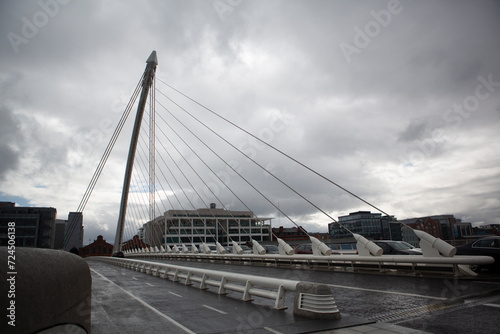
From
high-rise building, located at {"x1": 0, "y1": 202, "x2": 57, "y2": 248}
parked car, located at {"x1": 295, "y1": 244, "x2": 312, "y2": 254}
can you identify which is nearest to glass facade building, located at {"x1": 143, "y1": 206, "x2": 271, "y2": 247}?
high-rise building, located at {"x1": 0, "y1": 202, "x2": 57, "y2": 248}

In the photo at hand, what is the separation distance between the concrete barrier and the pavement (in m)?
2.94

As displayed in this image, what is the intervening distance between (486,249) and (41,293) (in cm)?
1562

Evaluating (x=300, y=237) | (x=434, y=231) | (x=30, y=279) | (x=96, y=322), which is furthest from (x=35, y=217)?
(x=434, y=231)

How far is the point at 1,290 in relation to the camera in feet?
11.0

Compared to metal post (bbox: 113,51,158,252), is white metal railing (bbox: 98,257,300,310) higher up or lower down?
lower down

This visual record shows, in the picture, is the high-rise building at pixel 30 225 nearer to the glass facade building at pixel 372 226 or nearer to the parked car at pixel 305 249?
the parked car at pixel 305 249

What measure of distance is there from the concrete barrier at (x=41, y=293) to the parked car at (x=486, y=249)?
1477cm

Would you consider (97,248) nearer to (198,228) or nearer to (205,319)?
(198,228)

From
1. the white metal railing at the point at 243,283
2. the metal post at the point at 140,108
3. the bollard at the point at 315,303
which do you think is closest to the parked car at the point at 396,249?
the white metal railing at the point at 243,283

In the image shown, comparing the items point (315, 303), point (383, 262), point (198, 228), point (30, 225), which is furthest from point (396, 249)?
point (198, 228)

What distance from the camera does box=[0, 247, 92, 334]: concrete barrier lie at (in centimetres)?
342

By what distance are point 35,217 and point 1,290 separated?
215ft

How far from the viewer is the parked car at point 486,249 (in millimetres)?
12977

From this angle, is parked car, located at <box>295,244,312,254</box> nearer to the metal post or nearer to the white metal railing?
the white metal railing
